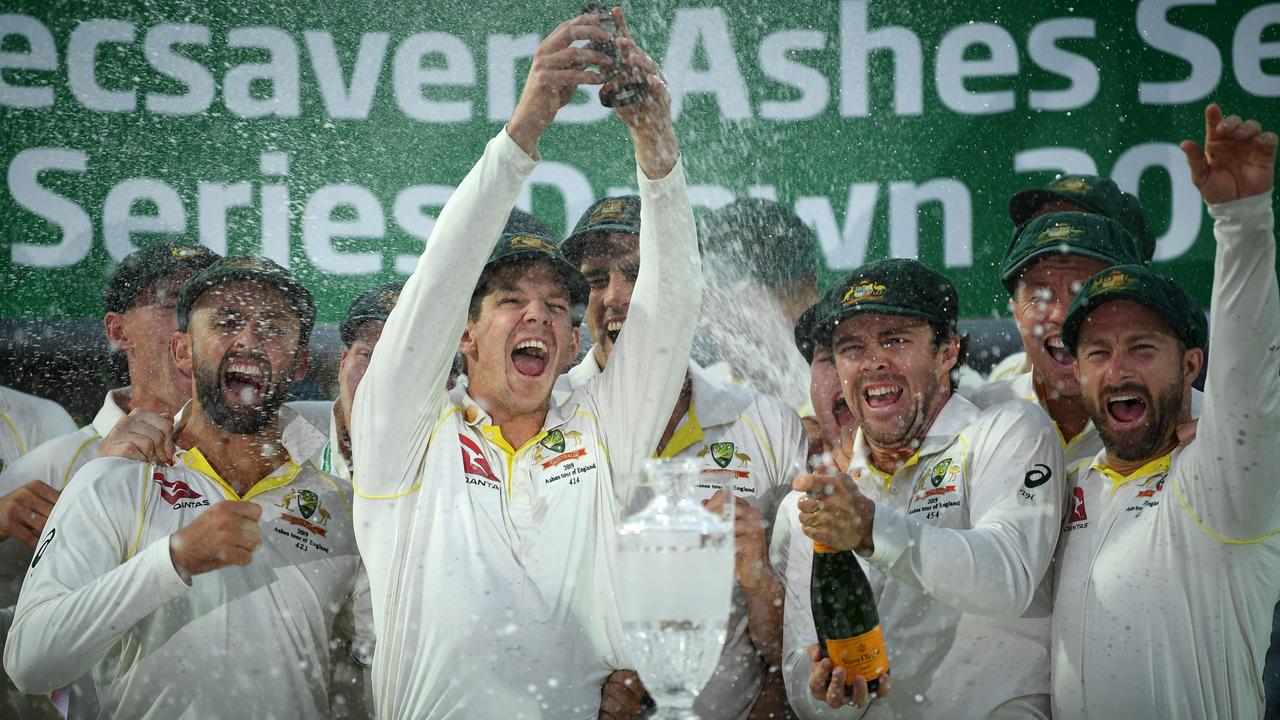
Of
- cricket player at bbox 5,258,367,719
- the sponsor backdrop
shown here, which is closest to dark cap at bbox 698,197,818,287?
the sponsor backdrop

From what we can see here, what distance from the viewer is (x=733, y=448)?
343 cm

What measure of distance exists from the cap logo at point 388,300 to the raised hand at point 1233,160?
2.27 m

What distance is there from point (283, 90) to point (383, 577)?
2.44 m

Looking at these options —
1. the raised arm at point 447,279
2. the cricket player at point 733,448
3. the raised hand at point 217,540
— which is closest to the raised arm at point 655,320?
the cricket player at point 733,448

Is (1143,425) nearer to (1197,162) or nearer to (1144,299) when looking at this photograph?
(1144,299)

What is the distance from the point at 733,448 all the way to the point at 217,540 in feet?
4.32

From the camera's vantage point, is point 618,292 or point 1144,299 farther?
point 618,292

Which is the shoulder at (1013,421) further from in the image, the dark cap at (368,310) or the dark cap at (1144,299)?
the dark cap at (368,310)

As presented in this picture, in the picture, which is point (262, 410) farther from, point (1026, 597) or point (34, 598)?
point (1026, 597)

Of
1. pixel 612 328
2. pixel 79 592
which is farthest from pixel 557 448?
pixel 79 592

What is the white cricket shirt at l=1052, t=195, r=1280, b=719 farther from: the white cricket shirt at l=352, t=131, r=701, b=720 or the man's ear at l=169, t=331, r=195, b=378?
the man's ear at l=169, t=331, r=195, b=378

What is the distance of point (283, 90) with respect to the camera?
4.77 m

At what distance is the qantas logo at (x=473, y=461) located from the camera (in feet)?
10.1

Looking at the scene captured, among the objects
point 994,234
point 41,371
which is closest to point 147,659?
point 41,371
